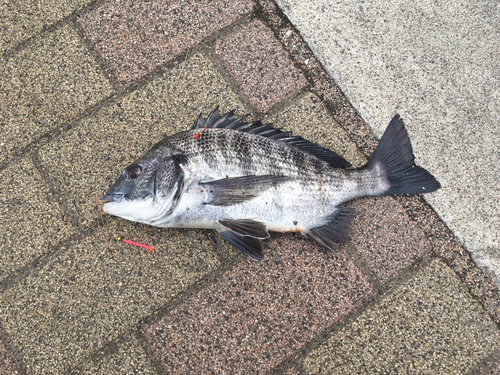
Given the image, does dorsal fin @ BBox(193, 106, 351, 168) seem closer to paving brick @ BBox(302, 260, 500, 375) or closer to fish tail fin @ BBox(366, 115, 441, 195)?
fish tail fin @ BBox(366, 115, 441, 195)

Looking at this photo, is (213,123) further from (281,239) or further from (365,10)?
(365,10)

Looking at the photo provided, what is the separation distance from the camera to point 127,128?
10.9 ft

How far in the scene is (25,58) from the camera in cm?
346

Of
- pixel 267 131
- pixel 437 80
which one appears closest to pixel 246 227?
pixel 267 131

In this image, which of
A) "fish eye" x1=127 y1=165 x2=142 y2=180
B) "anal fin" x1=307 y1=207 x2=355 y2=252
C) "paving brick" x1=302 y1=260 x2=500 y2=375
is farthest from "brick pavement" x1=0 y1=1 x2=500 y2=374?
"fish eye" x1=127 y1=165 x2=142 y2=180

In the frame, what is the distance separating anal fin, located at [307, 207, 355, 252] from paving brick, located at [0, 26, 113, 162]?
2.09 metres

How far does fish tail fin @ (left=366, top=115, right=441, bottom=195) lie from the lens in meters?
3.00

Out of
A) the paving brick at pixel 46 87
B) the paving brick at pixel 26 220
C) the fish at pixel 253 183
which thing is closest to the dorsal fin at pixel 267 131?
the fish at pixel 253 183

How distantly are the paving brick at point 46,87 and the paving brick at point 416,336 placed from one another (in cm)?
277

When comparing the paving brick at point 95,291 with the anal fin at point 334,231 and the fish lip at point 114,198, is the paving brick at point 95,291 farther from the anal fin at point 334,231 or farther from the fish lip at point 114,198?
the anal fin at point 334,231

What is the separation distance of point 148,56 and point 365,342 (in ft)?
9.53

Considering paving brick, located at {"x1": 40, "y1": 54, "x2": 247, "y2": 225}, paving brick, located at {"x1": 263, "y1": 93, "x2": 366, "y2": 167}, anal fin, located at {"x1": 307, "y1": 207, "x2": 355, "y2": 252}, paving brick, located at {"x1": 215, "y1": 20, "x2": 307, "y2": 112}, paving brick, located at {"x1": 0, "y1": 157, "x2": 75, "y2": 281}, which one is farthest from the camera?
paving brick, located at {"x1": 215, "y1": 20, "x2": 307, "y2": 112}

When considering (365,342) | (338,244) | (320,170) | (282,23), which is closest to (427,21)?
(282,23)

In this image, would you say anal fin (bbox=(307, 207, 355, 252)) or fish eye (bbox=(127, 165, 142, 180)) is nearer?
fish eye (bbox=(127, 165, 142, 180))
